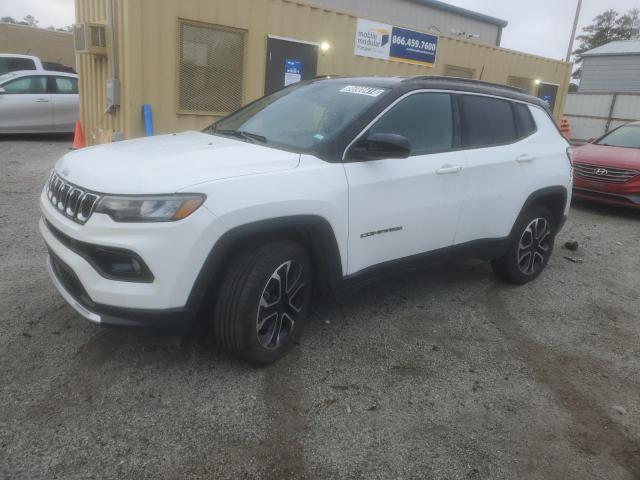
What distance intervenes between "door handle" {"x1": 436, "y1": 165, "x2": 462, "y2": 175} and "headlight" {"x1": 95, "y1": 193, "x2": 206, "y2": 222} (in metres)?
1.87

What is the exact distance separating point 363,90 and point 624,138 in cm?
735

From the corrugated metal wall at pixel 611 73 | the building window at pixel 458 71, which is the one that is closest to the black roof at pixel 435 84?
the building window at pixel 458 71

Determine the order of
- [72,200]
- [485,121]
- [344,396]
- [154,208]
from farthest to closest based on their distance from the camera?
1. [485,121]
2. [344,396]
3. [72,200]
4. [154,208]

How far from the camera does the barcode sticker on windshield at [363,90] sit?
3.56m

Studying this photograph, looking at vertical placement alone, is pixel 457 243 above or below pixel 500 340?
above

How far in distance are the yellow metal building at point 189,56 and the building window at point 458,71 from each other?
192cm

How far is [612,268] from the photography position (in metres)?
5.69

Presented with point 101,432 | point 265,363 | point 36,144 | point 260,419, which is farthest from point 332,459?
point 36,144

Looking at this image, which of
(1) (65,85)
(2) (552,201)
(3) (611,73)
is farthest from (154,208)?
(3) (611,73)

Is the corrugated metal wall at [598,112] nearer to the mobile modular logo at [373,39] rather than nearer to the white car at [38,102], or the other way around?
the mobile modular logo at [373,39]

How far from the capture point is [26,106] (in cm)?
1115

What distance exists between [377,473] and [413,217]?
5.68 feet

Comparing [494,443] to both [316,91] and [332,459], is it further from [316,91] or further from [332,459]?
[316,91]

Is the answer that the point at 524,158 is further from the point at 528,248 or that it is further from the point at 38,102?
the point at 38,102
